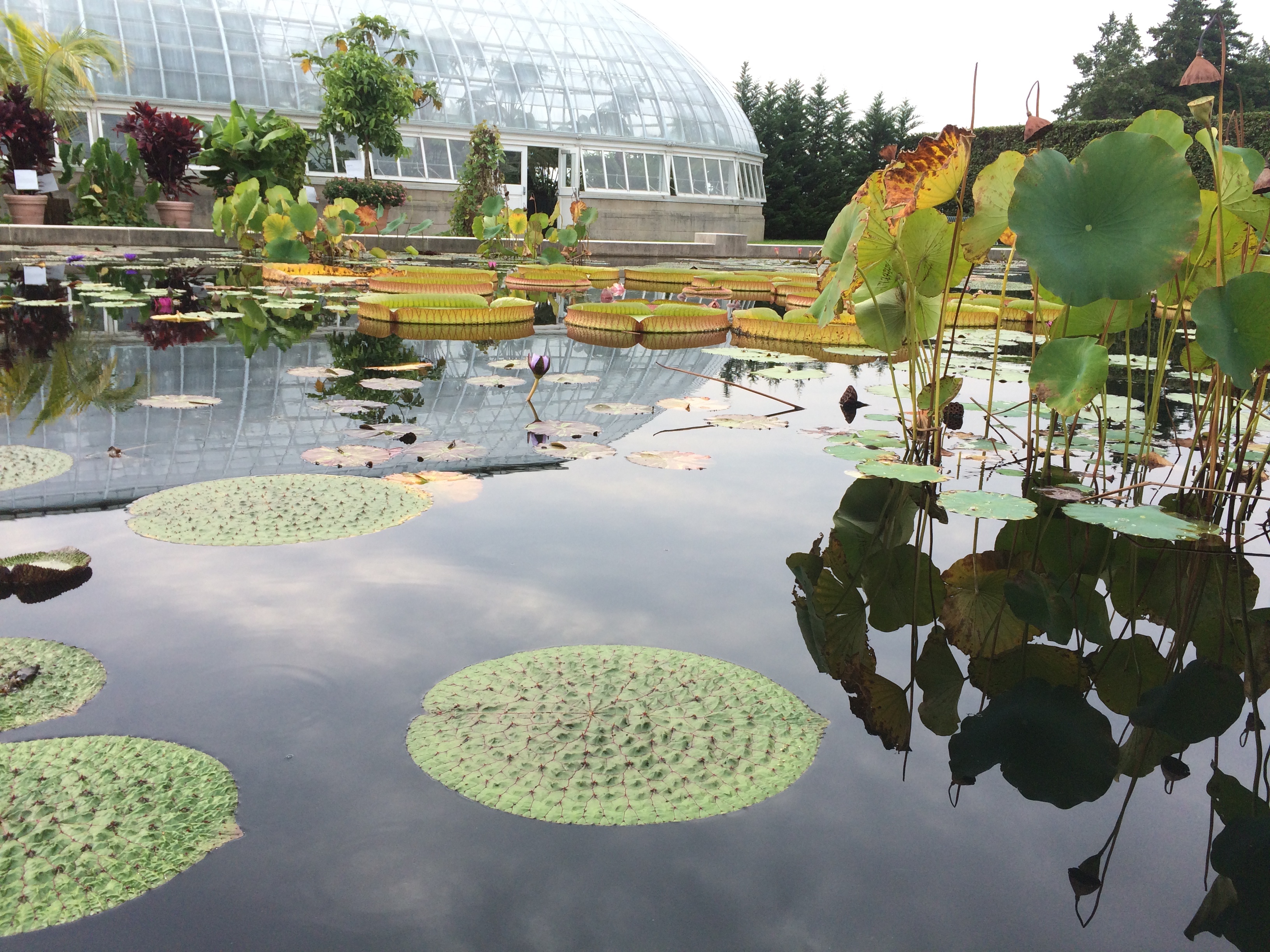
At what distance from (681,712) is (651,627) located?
367 mm

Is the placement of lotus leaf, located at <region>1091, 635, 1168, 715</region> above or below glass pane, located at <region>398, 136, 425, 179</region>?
below

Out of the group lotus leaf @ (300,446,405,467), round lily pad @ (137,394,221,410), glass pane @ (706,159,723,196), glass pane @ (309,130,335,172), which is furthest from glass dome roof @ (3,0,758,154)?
lotus leaf @ (300,446,405,467)

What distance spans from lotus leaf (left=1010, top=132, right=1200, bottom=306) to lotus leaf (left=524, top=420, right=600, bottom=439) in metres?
1.72

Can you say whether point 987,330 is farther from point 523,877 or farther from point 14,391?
point 523,877

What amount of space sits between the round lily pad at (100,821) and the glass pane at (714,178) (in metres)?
22.4

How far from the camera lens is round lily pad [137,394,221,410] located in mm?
3723

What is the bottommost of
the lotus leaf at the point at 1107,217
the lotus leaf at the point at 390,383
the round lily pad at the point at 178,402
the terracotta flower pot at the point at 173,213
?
the lotus leaf at the point at 390,383

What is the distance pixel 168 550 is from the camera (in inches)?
87.3

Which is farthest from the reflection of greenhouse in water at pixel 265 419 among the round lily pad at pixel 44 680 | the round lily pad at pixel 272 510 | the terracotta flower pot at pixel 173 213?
the terracotta flower pot at pixel 173 213

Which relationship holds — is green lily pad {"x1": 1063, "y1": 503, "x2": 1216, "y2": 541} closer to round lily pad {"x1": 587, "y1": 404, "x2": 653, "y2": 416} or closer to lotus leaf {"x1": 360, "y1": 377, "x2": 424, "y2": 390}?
round lily pad {"x1": 587, "y1": 404, "x2": 653, "y2": 416}

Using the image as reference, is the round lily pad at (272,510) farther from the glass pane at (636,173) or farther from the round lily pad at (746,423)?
the glass pane at (636,173)

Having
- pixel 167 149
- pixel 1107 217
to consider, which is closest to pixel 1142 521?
pixel 1107 217

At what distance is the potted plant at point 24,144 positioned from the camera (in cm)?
1351

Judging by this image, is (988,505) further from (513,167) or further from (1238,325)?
(513,167)
